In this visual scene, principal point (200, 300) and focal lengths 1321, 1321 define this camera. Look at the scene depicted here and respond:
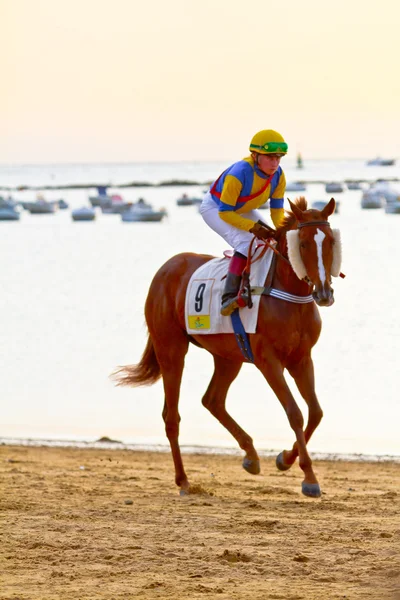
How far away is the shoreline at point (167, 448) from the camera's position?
1223 cm

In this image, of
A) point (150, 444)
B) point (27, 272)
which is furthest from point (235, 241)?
point (27, 272)

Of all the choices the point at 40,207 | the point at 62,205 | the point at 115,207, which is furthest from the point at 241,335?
the point at 62,205

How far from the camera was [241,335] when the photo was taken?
32.4 feet

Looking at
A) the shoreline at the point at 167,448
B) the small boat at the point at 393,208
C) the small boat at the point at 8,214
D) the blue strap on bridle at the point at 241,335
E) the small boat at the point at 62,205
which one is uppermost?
the small boat at the point at 393,208

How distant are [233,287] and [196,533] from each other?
229 cm

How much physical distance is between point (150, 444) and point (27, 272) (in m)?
29.0

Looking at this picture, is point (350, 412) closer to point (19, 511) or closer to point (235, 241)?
point (235, 241)

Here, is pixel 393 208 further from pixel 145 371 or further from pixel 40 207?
pixel 145 371

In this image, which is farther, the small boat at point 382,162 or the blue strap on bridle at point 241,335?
the small boat at point 382,162

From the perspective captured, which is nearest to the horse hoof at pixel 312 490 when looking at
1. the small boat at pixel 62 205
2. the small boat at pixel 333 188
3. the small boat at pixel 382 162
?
the small boat at pixel 62 205

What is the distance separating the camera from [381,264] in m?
43.4

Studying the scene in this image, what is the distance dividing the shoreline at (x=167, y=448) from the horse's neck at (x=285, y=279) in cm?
307

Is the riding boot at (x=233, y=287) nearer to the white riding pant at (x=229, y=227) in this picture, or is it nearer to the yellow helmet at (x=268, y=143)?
the white riding pant at (x=229, y=227)

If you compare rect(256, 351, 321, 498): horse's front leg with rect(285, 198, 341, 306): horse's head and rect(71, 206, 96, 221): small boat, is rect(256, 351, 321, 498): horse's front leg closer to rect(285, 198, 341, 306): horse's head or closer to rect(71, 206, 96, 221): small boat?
rect(285, 198, 341, 306): horse's head
